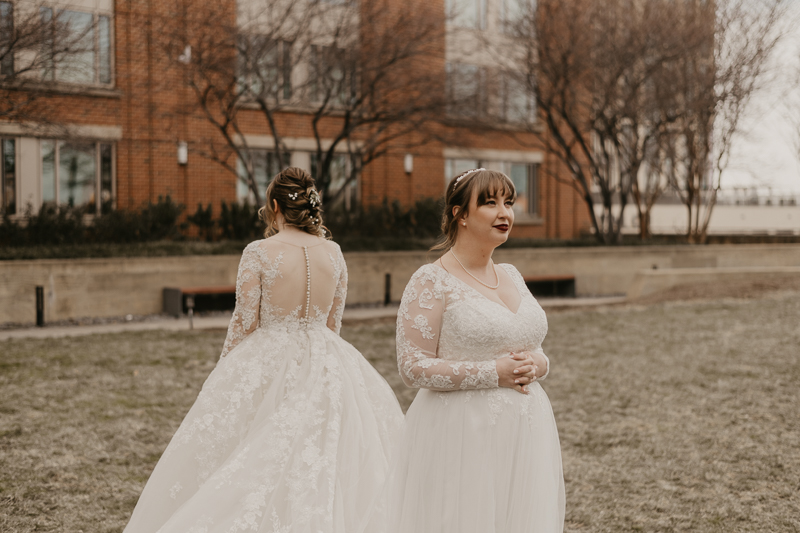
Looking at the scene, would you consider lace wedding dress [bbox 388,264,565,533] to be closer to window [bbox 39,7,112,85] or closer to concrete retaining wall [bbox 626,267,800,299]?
window [bbox 39,7,112,85]

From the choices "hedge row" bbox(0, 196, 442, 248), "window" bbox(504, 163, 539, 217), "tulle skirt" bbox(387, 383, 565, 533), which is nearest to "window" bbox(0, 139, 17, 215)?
"hedge row" bbox(0, 196, 442, 248)

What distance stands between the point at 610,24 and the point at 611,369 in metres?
13.3

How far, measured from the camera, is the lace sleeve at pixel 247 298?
4.50m

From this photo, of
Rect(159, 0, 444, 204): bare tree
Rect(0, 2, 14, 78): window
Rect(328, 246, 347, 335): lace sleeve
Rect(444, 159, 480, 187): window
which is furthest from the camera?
Rect(444, 159, 480, 187): window

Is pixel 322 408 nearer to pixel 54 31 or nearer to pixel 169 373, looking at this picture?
pixel 169 373

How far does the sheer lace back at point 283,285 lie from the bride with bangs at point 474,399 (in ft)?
5.29

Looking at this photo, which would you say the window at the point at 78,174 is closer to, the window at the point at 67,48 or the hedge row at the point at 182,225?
the hedge row at the point at 182,225

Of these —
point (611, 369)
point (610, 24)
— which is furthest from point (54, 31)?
point (610, 24)

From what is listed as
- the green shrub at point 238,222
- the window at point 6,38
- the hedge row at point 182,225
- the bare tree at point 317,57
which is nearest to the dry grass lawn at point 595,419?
the window at point 6,38

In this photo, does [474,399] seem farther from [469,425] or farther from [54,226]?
[54,226]

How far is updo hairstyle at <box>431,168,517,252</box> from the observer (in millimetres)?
3017

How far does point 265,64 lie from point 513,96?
29.5 ft

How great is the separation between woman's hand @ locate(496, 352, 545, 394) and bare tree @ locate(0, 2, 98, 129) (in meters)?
11.9

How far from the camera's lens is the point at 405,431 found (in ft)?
10.4
